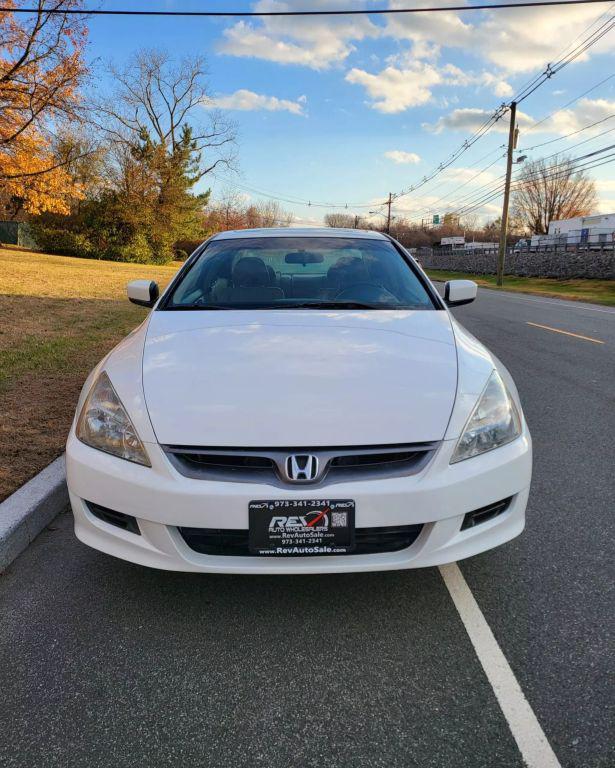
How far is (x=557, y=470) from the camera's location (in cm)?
385

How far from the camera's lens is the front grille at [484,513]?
7.11 ft

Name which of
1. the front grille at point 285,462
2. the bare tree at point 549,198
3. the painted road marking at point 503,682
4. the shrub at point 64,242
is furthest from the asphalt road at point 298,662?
the bare tree at point 549,198

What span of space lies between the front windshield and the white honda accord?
0.76 metres

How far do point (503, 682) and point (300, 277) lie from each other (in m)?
2.57

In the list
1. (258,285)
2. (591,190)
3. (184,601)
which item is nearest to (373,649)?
(184,601)

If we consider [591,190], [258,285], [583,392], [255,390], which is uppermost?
[591,190]

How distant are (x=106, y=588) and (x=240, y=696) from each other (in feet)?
2.91

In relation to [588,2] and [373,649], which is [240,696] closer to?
[373,649]

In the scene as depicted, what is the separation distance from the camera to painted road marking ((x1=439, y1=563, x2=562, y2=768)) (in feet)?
5.38

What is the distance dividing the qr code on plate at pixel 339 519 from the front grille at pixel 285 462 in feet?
0.37

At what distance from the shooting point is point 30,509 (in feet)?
9.49

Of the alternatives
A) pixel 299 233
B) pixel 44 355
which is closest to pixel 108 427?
pixel 299 233

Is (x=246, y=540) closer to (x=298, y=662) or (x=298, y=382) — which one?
(x=298, y=662)

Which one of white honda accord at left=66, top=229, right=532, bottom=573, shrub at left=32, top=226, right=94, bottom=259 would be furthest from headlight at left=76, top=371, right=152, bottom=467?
shrub at left=32, top=226, right=94, bottom=259
